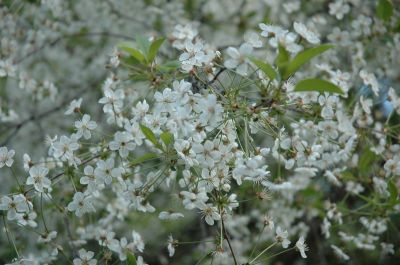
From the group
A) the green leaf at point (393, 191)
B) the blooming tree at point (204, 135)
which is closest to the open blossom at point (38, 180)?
the blooming tree at point (204, 135)

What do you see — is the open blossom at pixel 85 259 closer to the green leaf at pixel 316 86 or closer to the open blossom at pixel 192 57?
the open blossom at pixel 192 57

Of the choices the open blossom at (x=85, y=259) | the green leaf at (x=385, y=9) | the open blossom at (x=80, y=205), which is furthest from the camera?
the green leaf at (x=385, y=9)

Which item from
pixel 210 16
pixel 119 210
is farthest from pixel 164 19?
pixel 119 210

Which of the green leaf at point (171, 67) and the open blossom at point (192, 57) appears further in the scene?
the green leaf at point (171, 67)

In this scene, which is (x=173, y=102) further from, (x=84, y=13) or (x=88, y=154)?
(x=84, y=13)

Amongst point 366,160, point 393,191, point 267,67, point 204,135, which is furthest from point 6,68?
point 393,191

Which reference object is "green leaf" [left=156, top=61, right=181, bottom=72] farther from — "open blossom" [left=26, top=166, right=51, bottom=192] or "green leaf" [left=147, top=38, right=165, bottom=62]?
"open blossom" [left=26, top=166, right=51, bottom=192]
